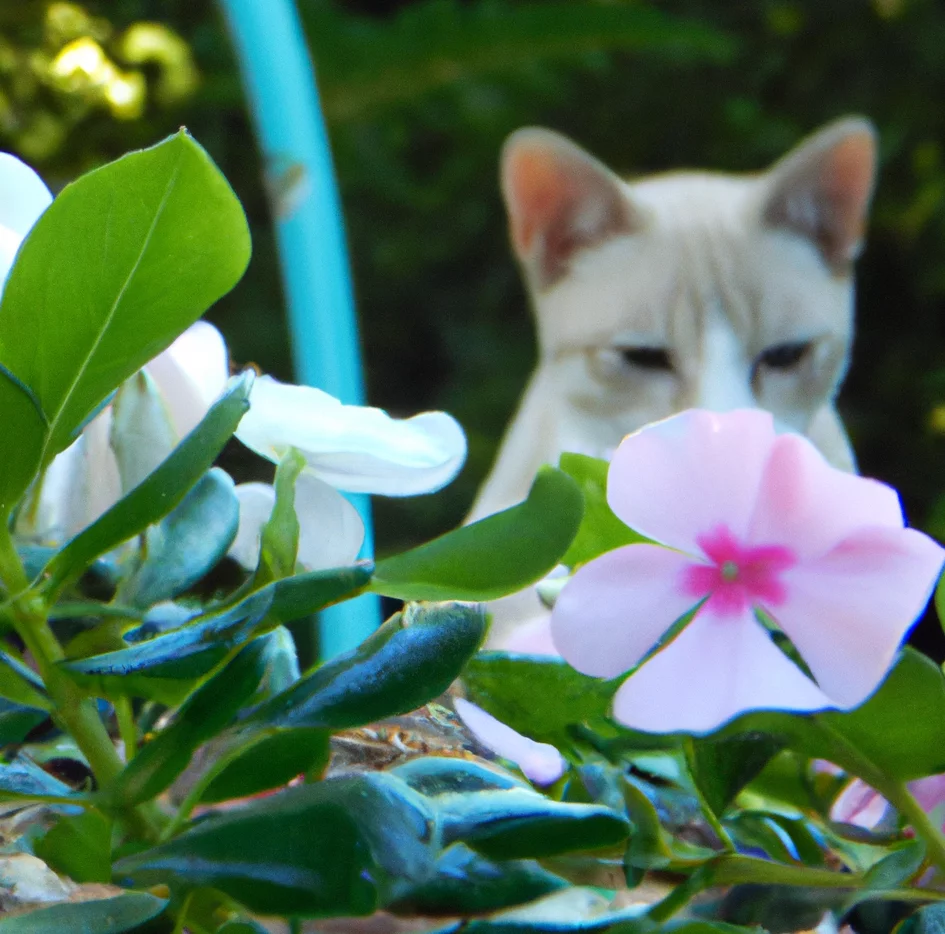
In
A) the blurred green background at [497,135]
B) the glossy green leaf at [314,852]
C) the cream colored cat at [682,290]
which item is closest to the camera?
the glossy green leaf at [314,852]

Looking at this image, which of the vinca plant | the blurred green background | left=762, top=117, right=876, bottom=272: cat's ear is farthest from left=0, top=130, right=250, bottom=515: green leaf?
the blurred green background

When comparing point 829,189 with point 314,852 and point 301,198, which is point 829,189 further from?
point 314,852

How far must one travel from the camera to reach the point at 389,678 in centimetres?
14

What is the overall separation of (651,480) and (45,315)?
0.08 meters

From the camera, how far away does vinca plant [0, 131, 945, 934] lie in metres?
0.14

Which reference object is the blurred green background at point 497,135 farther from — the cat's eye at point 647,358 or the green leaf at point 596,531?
the green leaf at point 596,531

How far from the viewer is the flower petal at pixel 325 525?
19 cm

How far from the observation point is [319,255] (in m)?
0.72

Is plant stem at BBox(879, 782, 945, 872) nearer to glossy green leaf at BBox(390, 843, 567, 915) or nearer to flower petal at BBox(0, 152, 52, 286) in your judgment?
glossy green leaf at BBox(390, 843, 567, 915)

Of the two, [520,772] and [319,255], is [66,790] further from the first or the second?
[319,255]

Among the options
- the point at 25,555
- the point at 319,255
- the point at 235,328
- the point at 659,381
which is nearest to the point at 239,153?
the point at 235,328

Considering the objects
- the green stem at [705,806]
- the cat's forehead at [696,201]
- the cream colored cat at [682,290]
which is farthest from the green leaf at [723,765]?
the cat's forehead at [696,201]

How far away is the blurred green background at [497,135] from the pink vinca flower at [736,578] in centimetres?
166

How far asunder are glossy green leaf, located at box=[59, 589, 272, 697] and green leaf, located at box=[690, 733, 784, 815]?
0.06m
